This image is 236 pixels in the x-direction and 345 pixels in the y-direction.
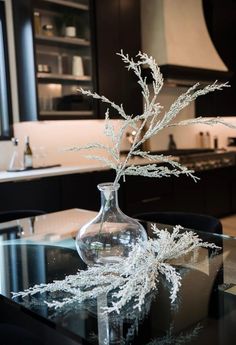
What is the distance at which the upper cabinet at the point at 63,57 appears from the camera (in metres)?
3.93

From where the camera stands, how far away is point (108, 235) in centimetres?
138

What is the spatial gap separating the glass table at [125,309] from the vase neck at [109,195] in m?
0.25

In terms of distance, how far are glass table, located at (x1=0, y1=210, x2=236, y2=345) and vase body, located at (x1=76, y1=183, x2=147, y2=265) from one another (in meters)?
0.11

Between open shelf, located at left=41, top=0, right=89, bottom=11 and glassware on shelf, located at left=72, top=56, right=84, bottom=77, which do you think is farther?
glassware on shelf, located at left=72, top=56, right=84, bottom=77

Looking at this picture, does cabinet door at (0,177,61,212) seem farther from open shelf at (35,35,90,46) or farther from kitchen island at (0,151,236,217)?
open shelf at (35,35,90,46)

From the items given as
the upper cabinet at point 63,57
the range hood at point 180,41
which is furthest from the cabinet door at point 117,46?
the range hood at point 180,41

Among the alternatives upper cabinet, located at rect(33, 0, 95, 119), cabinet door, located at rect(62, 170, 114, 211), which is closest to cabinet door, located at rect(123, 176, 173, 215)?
cabinet door, located at rect(62, 170, 114, 211)

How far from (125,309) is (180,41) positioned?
448 cm

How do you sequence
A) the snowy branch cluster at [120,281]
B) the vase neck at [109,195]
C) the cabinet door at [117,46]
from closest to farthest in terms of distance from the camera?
the snowy branch cluster at [120,281], the vase neck at [109,195], the cabinet door at [117,46]

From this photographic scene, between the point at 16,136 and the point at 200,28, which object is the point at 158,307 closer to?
the point at 16,136

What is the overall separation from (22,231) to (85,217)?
407 mm

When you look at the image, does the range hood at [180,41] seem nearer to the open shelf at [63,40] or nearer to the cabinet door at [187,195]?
the open shelf at [63,40]

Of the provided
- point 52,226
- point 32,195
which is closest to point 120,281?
point 52,226

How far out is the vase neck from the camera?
135 centimetres
